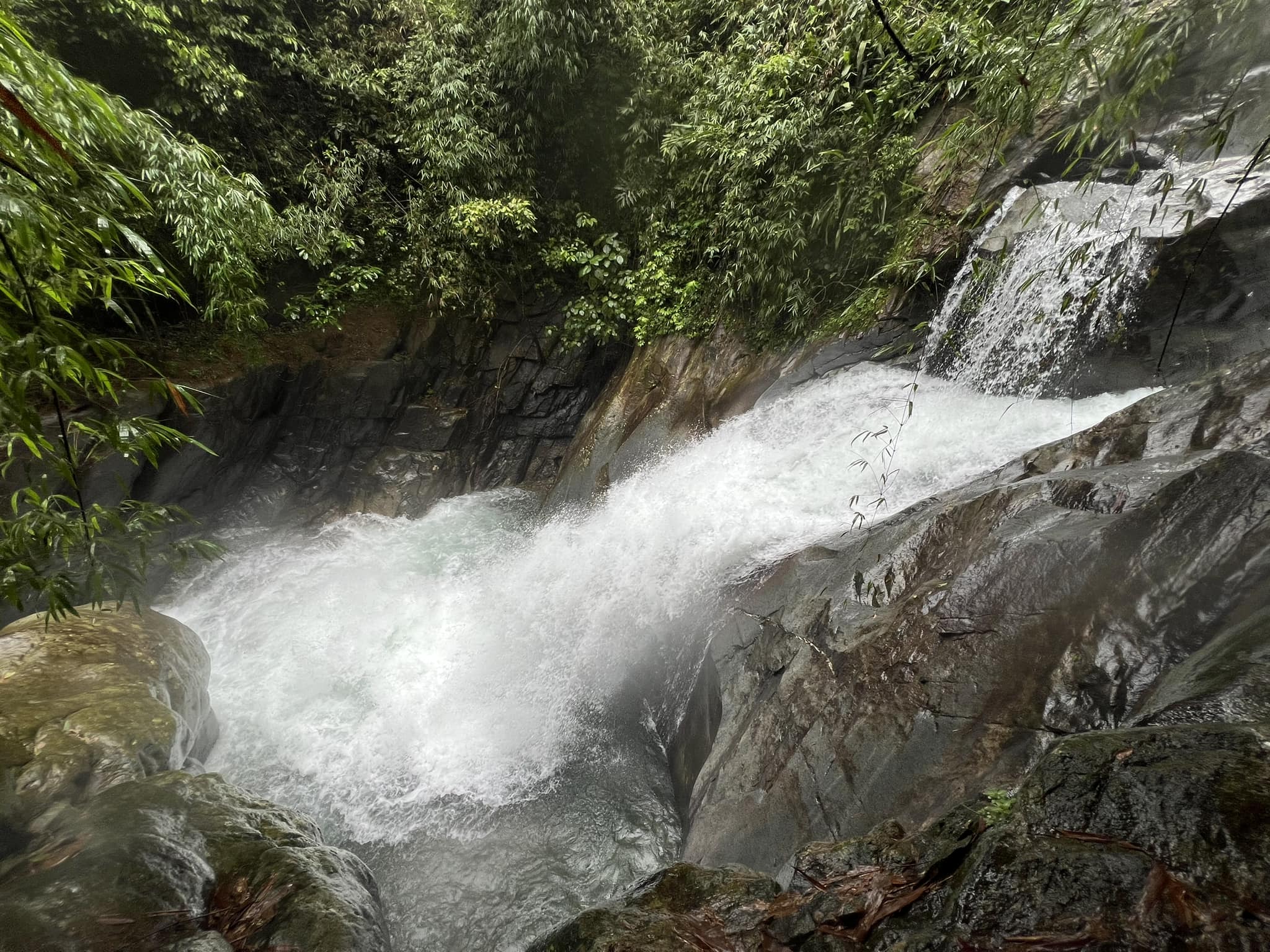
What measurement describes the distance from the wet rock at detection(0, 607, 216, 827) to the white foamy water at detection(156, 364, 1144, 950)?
36.9 inches

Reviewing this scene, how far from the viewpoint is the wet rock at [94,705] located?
3307 millimetres

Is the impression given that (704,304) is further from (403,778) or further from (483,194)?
(403,778)

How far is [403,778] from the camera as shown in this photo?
489 centimetres

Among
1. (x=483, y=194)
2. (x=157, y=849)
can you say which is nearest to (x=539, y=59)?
(x=483, y=194)

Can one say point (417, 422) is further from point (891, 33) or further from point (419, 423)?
point (891, 33)

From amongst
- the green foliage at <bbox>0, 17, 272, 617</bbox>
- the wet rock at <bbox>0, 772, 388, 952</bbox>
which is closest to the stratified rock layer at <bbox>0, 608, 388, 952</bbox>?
the wet rock at <bbox>0, 772, 388, 952</bbox>

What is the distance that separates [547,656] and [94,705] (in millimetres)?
3298

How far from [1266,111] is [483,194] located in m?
8.46

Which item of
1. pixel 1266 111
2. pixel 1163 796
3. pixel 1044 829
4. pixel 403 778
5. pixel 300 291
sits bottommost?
pixel 403 778

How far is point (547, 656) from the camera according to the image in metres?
5.66

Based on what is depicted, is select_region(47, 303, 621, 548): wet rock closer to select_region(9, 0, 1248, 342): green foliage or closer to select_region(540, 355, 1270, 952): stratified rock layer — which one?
select_region(9, 0, 1248, 342): green foliage

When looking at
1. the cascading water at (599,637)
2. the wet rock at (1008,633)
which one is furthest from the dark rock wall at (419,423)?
the wet rock at (1008,633)

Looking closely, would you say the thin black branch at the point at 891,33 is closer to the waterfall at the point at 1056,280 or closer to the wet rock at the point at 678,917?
the wet rock at the point at 678,917

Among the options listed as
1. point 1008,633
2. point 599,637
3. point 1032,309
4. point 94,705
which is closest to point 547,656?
point 599,637
